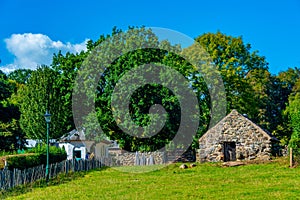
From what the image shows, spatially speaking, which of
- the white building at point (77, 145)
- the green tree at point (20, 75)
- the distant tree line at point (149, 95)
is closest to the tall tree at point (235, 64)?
the distant tree line at point (149, 95)

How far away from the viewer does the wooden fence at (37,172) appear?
19844mm

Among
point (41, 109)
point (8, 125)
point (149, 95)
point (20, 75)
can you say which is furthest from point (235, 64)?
point (20, 75)

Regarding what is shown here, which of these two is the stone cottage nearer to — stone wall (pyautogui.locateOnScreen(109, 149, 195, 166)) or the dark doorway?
the dark doorway

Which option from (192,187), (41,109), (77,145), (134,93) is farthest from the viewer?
(77,145)

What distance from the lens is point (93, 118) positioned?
3484 centimetres

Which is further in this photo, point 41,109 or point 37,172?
point 41,109

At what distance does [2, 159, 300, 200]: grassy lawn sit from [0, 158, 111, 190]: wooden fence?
1046 millimetres

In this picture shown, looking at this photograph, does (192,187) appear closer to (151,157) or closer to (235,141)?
(235,141)

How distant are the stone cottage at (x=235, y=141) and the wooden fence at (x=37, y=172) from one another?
8.27 metres

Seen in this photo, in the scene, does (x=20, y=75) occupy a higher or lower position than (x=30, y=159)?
higher

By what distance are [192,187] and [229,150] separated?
1516 centimetres

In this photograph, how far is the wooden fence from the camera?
19.8m

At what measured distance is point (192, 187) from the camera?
733 inches

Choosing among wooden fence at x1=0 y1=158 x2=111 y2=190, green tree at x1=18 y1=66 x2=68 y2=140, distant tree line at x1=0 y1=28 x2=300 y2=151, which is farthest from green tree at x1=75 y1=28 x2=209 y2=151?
green tree at x1=18 y1=66 x2=68 y2=140
